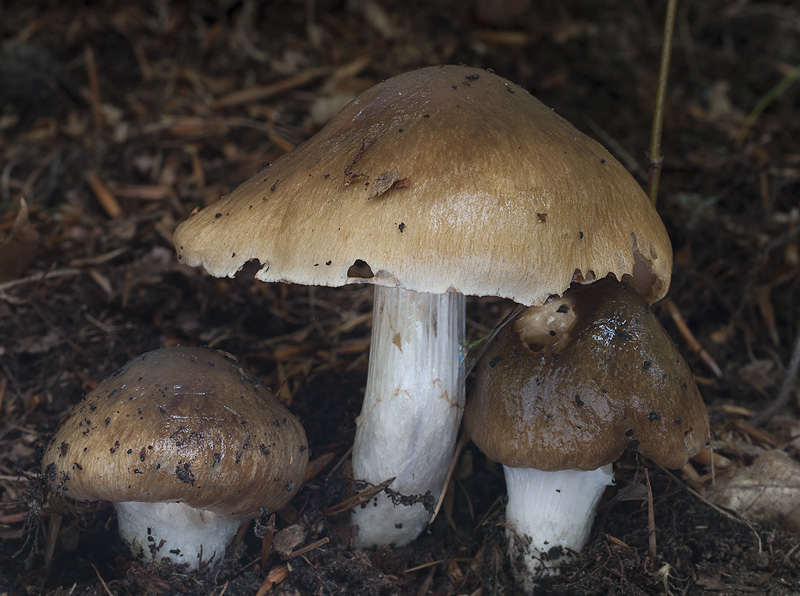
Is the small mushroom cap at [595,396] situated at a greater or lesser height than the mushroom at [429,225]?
lesser

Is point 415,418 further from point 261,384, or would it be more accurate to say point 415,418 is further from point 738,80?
point 738,80

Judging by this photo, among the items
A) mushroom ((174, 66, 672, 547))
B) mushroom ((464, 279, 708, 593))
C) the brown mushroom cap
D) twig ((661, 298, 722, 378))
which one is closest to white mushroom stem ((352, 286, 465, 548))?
mushroom ((174, 66, 672, 547))

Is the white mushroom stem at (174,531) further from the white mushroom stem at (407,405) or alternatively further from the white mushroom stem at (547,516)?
the white mushroom stem at (547,516)

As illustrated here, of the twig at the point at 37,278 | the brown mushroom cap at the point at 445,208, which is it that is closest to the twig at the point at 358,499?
the brown mushroom cap at the point at 445,208

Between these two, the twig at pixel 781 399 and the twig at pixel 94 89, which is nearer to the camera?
the twig at pixel 781 399

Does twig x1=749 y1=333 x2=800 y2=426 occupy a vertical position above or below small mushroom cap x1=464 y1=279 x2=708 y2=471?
below

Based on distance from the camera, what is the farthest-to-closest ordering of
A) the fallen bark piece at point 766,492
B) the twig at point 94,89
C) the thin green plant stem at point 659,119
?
1. the twig at point 94,89
2. the thin green plant stem at point 659,119
3. the fallen bark piece at point 766,492

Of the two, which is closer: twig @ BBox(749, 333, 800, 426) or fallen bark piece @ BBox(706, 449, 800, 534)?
fallen bark piece @ BBox(706, 449, 800, 534)

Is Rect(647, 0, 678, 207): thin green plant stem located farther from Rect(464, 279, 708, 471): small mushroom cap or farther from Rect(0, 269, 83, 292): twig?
Rect(0, 269, 83, 292): twig
